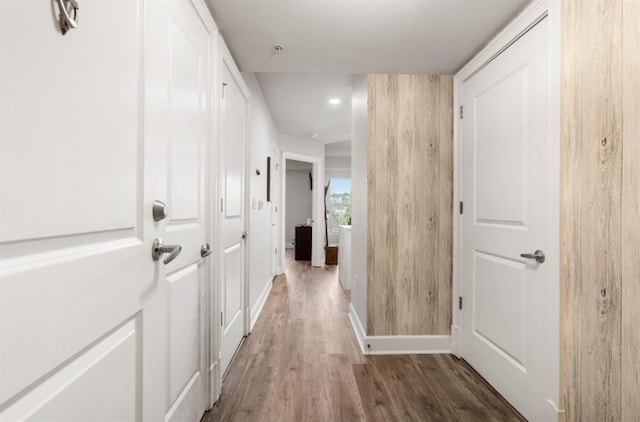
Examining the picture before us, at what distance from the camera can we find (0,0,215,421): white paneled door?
1.65 ft

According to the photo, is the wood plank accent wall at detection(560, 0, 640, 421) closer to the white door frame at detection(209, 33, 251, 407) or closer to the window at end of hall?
the white door frame at detection(209, 33, 251, 407)

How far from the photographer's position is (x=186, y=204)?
51.9 inches

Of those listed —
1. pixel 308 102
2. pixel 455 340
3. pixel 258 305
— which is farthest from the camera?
pixel 308 102

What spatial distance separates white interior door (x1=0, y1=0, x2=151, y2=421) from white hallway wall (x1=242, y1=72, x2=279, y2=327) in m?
1.75

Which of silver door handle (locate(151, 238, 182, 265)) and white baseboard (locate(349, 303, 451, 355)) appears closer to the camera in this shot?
silver door handle (locate(151, 238, 182, 265))

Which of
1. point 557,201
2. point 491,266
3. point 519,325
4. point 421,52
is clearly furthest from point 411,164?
point 519,325

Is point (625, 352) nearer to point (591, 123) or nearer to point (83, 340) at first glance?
point (591, 123)

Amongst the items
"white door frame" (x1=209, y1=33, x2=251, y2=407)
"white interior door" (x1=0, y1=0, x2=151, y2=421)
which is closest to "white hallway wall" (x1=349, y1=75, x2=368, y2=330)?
"white door frame" (x1=209, y1=33, x2=251, y2=407)

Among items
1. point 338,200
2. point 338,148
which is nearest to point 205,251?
point 338,148

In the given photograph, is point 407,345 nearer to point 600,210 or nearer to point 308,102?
point 600,210

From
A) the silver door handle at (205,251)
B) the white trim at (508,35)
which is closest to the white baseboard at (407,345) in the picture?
the silver door handle at (205,251)

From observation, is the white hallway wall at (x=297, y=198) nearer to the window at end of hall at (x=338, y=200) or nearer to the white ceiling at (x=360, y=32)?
the window at end of hall at (x=338, y=200)

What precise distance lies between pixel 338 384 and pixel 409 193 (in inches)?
55.9

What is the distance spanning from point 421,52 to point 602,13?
0.97m
